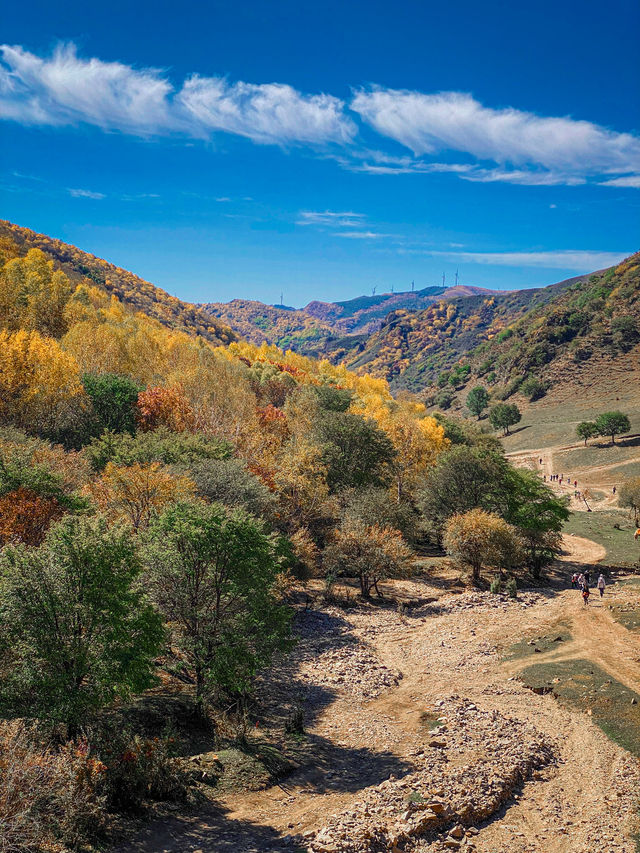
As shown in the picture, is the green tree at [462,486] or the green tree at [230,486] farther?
the green tree at [462,486]

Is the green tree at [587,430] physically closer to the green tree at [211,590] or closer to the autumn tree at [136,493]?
the autumn tree at [136,493]

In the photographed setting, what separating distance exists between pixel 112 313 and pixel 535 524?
72.3m

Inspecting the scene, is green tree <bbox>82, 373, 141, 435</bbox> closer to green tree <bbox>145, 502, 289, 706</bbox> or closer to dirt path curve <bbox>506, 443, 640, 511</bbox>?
green tree <bbox>145, 502, 289, 706</bbox>

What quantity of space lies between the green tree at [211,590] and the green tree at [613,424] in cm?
9080

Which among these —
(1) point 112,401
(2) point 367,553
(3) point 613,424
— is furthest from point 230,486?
(3) point 613,424

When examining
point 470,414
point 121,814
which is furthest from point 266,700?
point 470,414

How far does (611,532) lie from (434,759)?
47.6 m

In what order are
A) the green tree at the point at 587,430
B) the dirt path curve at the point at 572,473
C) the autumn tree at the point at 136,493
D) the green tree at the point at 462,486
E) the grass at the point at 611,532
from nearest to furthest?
the autumn tree at the point at 136,493
the green tree at the point at 462,486
the grass at the point at 611,532
the dirt path curve at the point at 572,473
the green tree at the point at 587,430

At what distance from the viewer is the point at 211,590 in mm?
18641

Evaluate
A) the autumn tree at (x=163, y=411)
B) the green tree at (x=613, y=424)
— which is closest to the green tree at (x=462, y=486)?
the autumn tree at (x=163, y=411)

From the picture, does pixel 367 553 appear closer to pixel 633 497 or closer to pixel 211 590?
pixel 211 590

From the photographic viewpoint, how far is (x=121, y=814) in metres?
12.7

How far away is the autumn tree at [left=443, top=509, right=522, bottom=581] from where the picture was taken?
37.5m

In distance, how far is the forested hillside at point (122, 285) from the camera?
133 m
